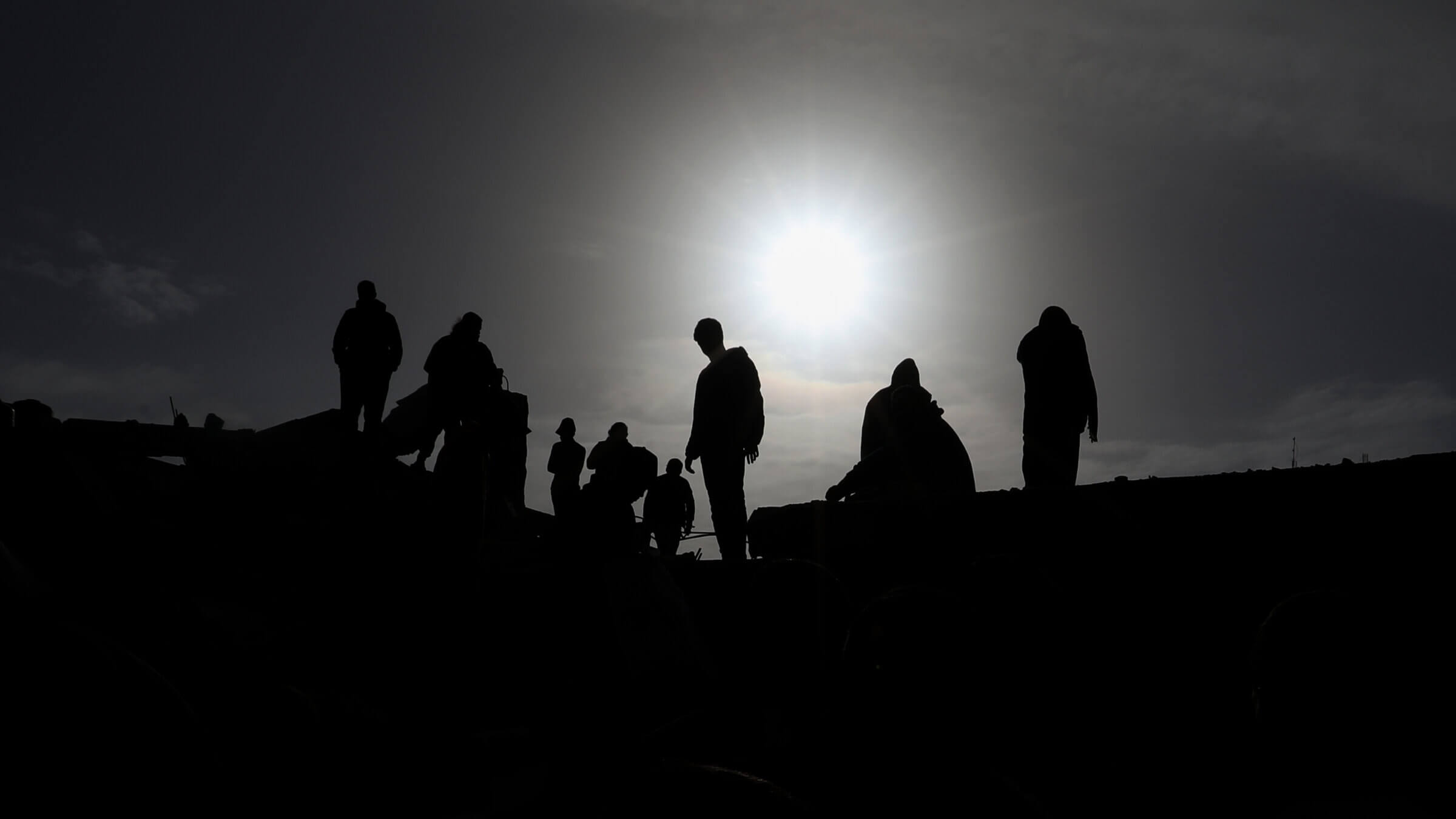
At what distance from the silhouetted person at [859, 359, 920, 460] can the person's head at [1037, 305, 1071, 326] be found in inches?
37.4

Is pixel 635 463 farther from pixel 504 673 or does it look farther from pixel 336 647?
pixel 336 647

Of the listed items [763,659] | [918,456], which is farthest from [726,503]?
[763,659]

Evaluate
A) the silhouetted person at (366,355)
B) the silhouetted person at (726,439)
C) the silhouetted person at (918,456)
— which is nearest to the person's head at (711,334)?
the silhouetted person at (726,439)

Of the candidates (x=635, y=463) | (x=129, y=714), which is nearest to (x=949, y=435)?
(x=635, y=463)

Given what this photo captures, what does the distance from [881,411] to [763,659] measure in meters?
2.80

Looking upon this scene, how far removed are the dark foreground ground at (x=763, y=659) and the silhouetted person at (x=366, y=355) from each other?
7.99ft

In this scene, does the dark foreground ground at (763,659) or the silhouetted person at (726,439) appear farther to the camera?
the silhouetted person at (726,439)

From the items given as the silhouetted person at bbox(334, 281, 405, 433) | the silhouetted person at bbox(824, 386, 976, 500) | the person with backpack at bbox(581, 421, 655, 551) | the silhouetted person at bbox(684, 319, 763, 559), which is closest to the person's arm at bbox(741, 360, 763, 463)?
the silhouetted person at bbox(684, 319, 763, 559)

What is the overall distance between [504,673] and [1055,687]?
282cm

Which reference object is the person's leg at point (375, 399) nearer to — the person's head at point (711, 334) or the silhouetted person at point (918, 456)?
the person's head at point (711, 334)

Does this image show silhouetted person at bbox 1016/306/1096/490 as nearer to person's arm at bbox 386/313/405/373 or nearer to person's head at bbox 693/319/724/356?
person's head at bbox 693/319/724/356

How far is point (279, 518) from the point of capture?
6.16 meters

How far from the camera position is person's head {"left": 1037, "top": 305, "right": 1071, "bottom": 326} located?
6.42m

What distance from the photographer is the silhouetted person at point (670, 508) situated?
876cm
